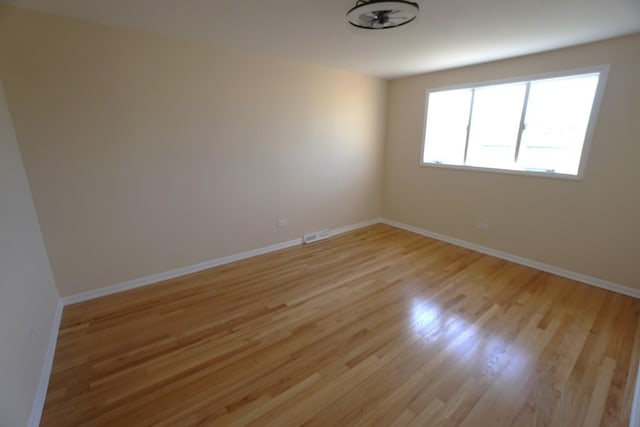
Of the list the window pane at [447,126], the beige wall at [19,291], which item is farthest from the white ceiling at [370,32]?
the beige wall at [19,291]

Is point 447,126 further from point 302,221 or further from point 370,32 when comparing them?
point 302,221

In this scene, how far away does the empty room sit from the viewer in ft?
5.67

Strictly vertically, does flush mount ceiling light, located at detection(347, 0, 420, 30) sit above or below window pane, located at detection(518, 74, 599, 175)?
above

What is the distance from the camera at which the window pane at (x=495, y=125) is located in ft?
11.2

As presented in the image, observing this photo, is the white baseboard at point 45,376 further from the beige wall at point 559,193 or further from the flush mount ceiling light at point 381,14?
the beige wall at point 559,193

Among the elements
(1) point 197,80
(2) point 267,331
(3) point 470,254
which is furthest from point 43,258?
(3) point 470,254

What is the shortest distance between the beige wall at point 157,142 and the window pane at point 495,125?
70.7 inches

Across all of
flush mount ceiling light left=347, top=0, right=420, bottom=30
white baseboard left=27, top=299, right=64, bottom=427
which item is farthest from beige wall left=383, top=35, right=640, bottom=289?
white baseboard left=27, top=299, right=64, bottom=427

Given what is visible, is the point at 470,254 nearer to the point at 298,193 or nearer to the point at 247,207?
the point at 298,193

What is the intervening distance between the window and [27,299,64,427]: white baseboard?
15.2 ft

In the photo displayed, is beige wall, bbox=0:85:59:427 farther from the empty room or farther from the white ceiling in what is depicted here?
the white ceiling

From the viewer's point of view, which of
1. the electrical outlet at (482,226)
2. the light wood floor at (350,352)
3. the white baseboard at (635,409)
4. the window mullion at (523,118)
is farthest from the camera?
the electrical outlet at (482,226)

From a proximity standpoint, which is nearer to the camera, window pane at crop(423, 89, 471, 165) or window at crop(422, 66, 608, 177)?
window at crop(422, 66, 608, 177)

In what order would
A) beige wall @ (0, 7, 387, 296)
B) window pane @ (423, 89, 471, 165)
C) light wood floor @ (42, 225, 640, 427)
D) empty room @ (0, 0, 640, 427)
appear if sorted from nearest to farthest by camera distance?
light wood floor @ (42, 225, 640, 427)
empty room @ (0, 0, 640, 427)
beige wall @ (0, 7, 387, 296)
window pane @ (423, 89, 471, 165)
